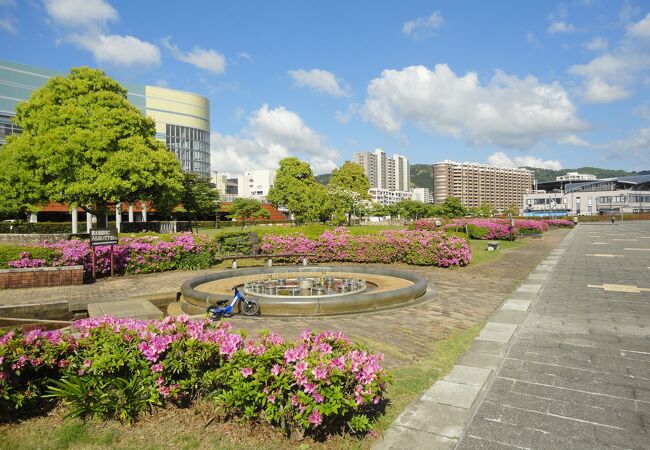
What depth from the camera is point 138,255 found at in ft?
48.9

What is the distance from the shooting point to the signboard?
13.2m

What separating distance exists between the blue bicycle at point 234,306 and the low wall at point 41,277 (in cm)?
682

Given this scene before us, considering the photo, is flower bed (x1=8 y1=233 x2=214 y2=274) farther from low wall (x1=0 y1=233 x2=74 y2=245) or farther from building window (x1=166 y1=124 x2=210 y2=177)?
building window (x1=166 y1=124 x2=210 y2=177)

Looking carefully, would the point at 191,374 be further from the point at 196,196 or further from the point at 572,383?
the point at 196,196

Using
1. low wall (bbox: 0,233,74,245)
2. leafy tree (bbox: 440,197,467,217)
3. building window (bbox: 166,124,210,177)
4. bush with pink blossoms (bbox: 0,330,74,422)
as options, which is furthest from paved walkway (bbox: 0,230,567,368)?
building window (bbox: 166,124,210,177)

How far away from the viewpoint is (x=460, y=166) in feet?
646

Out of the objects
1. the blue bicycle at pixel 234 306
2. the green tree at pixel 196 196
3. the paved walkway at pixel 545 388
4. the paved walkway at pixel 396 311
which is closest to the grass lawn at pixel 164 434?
the paved walkway at pixel 545 388

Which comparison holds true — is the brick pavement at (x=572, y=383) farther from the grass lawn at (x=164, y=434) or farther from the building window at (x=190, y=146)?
the building window at (x=190, y=146)

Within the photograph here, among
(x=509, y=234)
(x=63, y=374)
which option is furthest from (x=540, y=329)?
(x=509, y=234)

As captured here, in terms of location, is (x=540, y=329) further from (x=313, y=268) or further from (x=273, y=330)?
(x=313, y=268)

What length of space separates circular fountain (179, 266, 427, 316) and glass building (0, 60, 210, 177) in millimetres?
66891

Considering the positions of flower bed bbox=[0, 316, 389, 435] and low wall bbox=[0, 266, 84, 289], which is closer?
flower bed bbox=[0, 316, 389, 435]

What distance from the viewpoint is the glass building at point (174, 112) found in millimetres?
60719

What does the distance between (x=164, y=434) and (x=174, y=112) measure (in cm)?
9382
